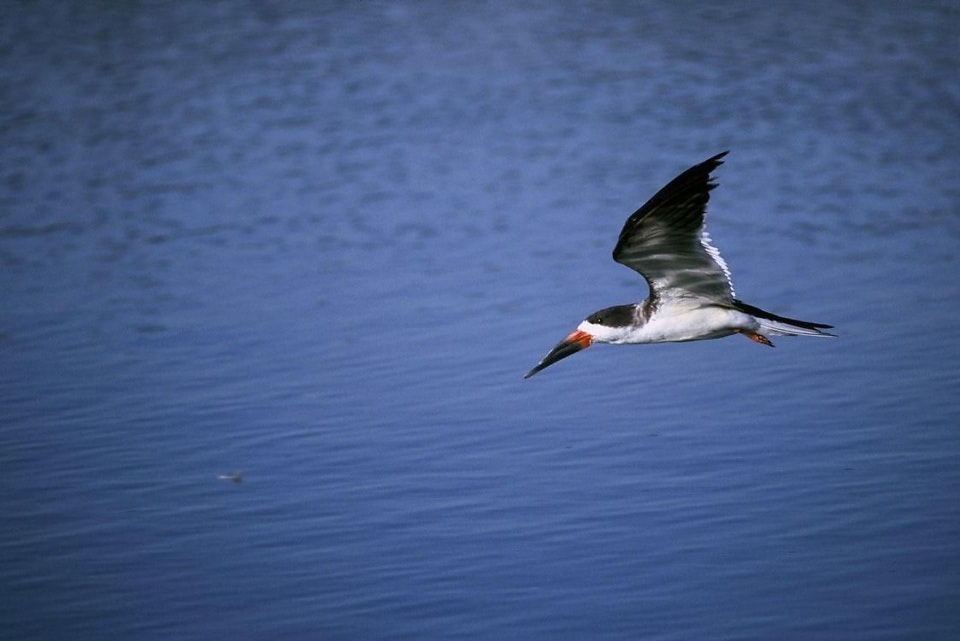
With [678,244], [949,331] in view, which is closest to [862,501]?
[678,244]

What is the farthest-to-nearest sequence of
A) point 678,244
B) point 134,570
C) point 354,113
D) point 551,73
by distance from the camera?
point 551,73 → point 354,113 → point 134,570 → point 678,244

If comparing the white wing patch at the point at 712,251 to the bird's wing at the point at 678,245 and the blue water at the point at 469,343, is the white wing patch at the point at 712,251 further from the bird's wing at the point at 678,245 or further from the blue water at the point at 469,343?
the blue water at the point at 469,343

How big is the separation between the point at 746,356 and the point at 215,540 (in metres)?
4.80

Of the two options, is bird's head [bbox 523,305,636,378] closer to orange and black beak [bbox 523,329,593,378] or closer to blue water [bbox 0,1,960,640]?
orange and black beak [bbox 523,329,593,378]

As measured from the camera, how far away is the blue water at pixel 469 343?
30.5 feet

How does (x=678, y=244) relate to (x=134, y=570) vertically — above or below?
above

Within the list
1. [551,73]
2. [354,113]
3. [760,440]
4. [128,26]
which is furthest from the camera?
[128,26]

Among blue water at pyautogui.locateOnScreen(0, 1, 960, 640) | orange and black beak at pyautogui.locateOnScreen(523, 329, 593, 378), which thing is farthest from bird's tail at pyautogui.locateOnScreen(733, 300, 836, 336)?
blue water at pyautogui.locateOnScreen(0, 1, 960, 640)

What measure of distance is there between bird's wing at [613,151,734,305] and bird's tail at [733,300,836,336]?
0.52ft

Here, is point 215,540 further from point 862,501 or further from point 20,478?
point 862,501

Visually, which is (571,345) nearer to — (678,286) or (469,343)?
(678,286)

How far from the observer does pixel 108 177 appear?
62.1ft

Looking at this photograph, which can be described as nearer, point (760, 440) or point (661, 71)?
point (760, 440)

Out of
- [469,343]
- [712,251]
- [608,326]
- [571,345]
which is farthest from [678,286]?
[469,343]
